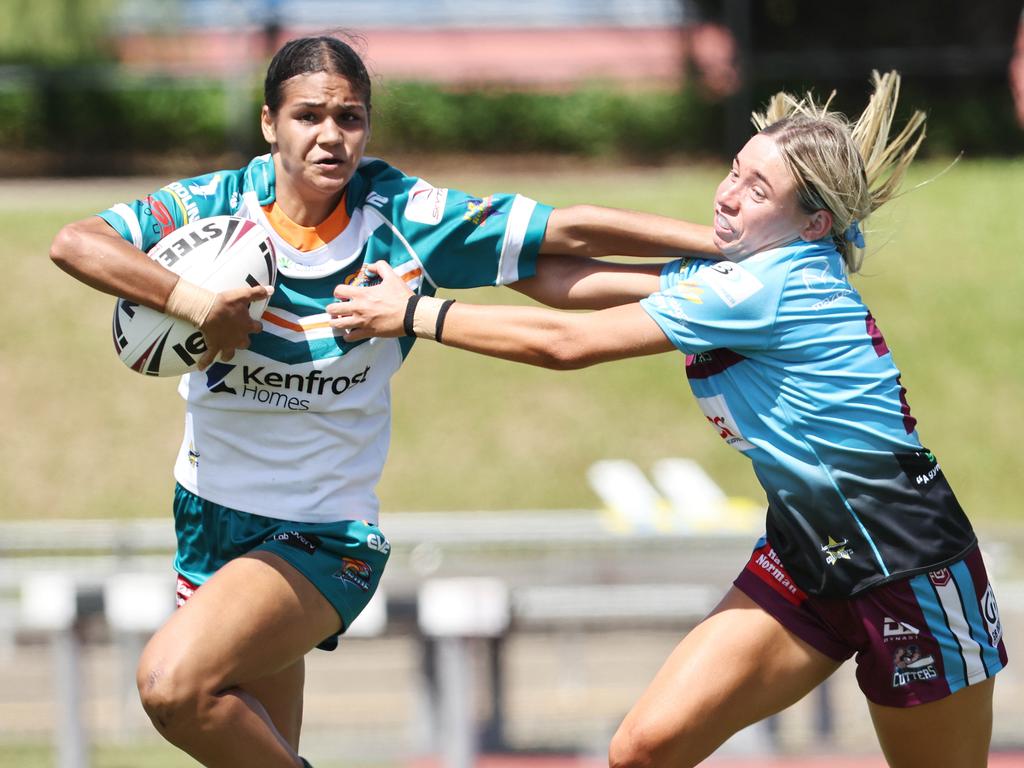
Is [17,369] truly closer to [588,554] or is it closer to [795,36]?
[588,554]

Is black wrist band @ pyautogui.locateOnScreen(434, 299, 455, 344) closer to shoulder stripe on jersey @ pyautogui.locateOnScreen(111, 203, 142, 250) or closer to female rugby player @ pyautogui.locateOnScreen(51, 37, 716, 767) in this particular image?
female rugby player @ pyautogui.locateOnScreen(51, 37, 716, 767)

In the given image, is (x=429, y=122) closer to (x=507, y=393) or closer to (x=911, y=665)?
(x=507, y=393)

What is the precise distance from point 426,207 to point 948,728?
6.37 ft

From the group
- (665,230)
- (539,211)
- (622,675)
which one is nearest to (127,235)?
(539,211)

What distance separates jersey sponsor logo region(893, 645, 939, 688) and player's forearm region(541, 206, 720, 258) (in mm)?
1163

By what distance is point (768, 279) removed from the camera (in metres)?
3.50

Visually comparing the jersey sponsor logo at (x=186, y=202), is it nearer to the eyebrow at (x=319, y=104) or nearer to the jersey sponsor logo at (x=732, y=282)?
the eyebrow at (x=319, y=104)

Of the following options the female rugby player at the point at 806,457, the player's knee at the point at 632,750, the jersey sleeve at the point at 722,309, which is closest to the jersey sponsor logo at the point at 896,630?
the female rugby player at the point at 806,457

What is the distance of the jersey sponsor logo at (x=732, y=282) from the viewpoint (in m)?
3.48

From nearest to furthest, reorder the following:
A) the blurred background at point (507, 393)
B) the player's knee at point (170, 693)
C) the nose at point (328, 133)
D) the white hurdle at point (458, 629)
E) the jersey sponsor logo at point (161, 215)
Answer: the player's knee at point (170, 693) < the nose at point (328, 133) < the jersey sponsor logo at point (161, 215) < the white hurdle at point (458, 629) < the blurred background at point (507, 393)

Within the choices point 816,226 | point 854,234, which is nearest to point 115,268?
point 816,226

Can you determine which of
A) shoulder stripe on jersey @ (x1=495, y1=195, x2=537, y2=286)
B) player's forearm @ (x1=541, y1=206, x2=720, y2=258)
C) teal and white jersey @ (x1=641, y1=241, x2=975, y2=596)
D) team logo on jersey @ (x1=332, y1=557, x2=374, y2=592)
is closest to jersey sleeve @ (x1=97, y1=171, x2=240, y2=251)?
shoulder stripe on jersey @ (x1=495, y1=195, x2=537, y2=286)

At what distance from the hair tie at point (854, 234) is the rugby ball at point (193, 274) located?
4.98ft

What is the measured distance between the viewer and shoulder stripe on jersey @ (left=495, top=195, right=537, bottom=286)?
3.91 m
